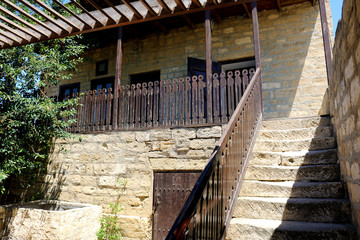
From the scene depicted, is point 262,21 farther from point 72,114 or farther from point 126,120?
point 72,114

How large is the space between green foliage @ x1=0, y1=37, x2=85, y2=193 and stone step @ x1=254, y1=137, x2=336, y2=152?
3829mm

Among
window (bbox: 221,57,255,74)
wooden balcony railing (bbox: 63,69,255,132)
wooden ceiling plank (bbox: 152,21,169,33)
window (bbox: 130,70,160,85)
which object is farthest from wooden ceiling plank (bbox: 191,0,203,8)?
window (bbox: 130,70,160,85)

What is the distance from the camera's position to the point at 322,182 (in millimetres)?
2596

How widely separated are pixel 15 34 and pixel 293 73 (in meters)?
5.59

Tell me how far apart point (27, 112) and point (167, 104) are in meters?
2.90

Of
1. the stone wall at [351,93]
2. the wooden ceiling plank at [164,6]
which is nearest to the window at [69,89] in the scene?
the wooden ceiling plank at [164,6]

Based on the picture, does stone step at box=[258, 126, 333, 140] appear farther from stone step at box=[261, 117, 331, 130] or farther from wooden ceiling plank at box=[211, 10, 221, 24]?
wooden ceiling plank at box=[211, 10, 221, 24]

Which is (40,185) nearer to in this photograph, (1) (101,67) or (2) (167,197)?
(2) (167,197)

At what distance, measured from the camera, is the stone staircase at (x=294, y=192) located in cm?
212

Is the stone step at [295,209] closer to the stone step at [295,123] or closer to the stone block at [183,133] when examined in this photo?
the stone step at [295,123]

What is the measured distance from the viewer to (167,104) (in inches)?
184

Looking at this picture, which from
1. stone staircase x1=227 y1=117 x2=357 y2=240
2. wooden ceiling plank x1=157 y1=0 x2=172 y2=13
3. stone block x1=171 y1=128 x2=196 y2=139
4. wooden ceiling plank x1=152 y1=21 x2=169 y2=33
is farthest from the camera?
wooden ceiling plank x1=152 y1=21 x2=169 y2=33

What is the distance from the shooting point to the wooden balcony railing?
4.34 metres

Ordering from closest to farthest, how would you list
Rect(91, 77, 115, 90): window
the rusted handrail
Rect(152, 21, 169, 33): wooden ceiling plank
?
the rusted handrail < Rect(152, 21, 169, 33): wooden ceiling plank < Rect(91, 77, 115, 90): window
